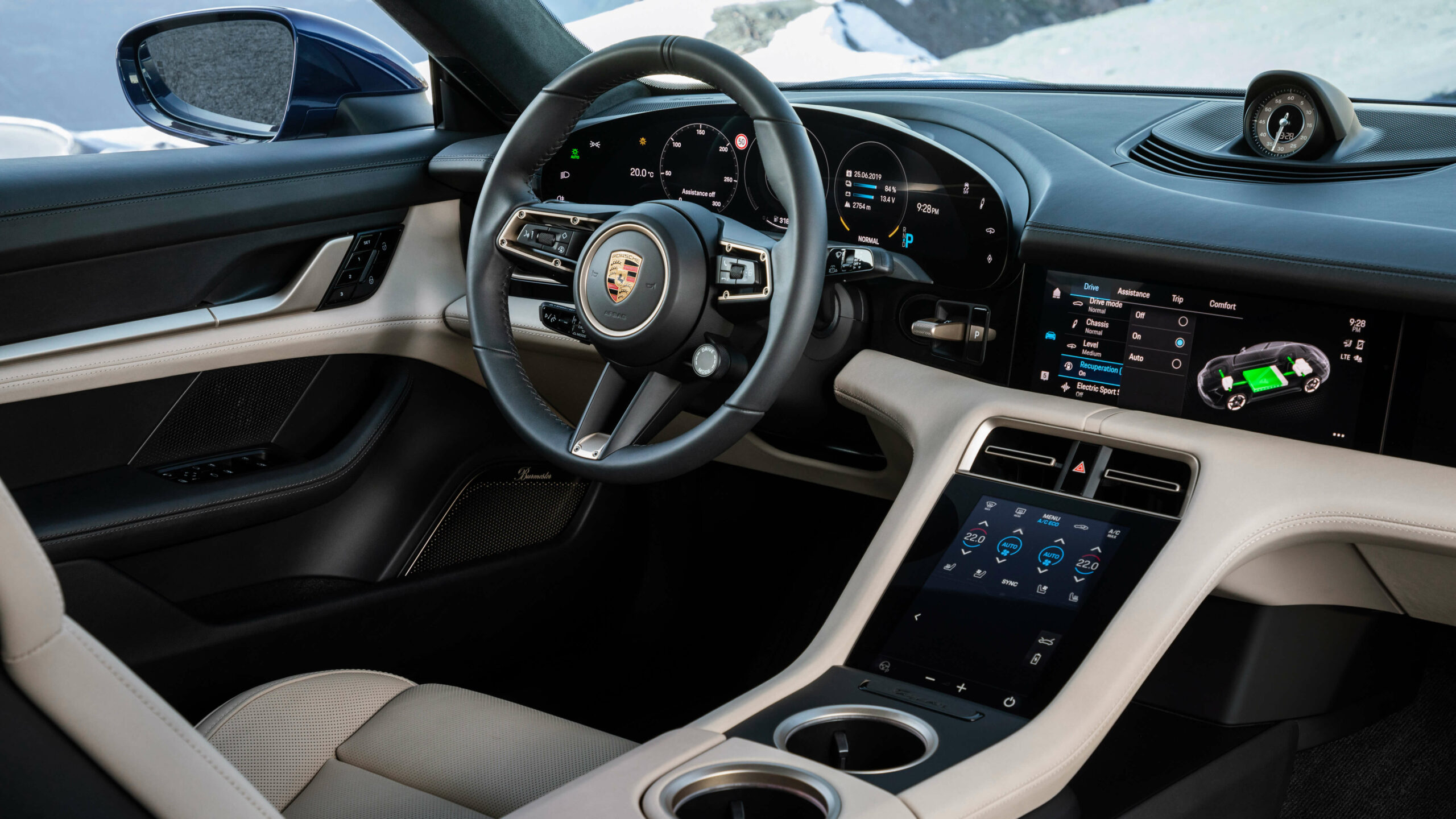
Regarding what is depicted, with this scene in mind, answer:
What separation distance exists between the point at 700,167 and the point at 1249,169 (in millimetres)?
743

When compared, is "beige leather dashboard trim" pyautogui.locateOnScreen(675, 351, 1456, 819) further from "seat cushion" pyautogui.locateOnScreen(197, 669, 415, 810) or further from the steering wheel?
"seat cushion" pyautogui.locateOnScreen(197, 669, 415, 810)

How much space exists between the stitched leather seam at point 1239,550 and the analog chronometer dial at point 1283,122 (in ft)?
1.56

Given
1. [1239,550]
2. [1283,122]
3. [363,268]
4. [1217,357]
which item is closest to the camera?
[1239,550]

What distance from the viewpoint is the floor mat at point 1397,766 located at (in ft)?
5.42

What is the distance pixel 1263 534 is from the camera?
3.97ft

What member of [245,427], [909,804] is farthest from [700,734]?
[245,427]

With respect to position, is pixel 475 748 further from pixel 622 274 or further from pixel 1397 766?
pixel 1397 766

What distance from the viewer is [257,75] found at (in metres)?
1.99

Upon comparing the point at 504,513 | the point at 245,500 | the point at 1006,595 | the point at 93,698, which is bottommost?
the point at 504,513

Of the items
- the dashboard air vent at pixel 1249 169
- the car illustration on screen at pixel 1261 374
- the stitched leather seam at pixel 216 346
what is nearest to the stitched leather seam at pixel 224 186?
the stitched leather seam at pixel 216 346

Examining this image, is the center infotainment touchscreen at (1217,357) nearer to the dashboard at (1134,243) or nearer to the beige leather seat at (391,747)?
the dashboard at (1134,243)

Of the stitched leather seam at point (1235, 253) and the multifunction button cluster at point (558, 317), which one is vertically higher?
the stitched leather seam at point (1235, 253)

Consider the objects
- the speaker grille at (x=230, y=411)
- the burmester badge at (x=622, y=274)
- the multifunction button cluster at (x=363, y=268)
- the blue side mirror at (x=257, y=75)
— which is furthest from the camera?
the blue side mirror at (x=257, y=75)

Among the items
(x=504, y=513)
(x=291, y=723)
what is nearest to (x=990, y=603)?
(x=291, y=723)
